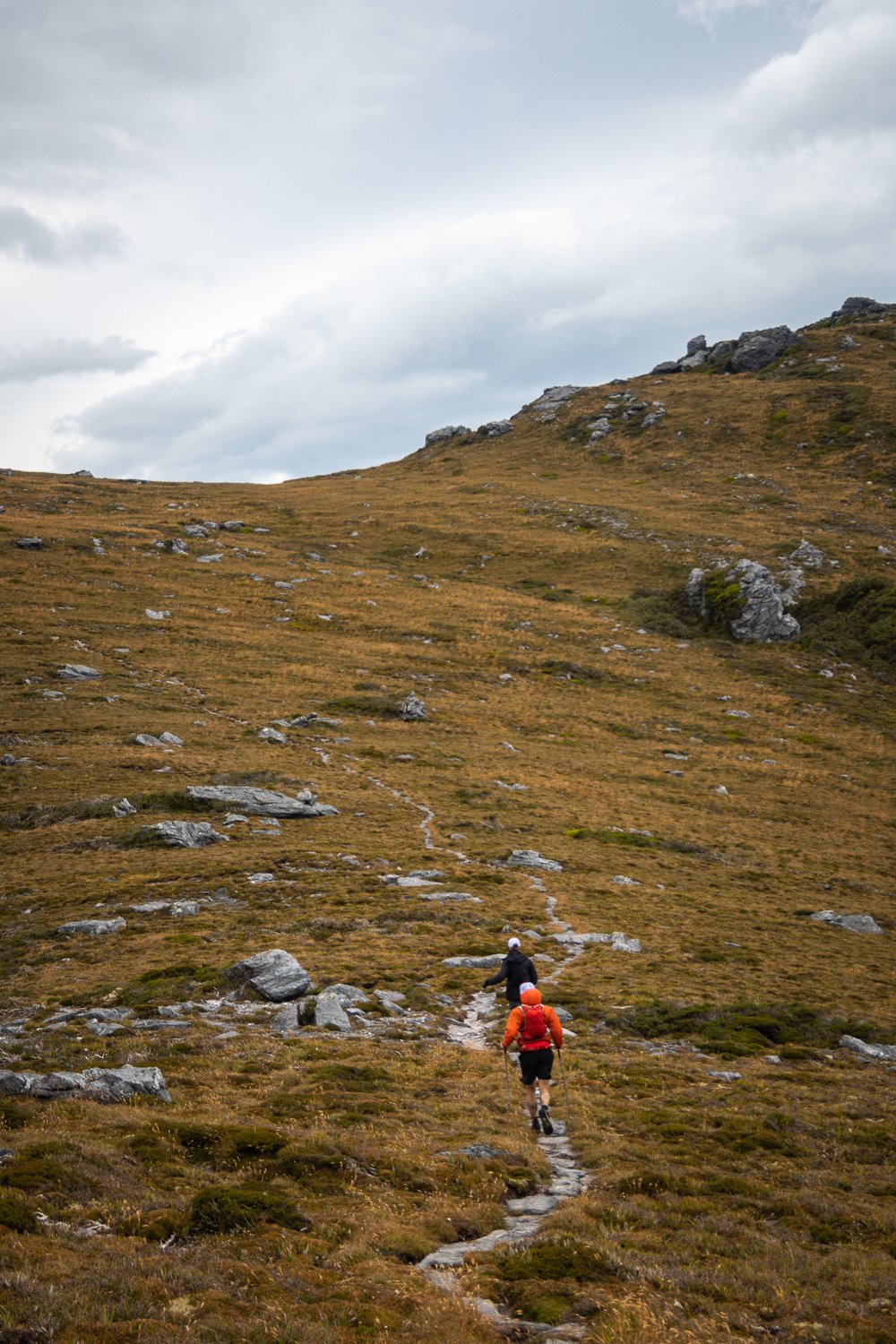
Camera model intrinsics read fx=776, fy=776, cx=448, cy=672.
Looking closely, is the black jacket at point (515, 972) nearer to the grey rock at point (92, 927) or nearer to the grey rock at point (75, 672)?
the grey rock at point (92, 927)

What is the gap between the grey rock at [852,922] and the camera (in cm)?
3444

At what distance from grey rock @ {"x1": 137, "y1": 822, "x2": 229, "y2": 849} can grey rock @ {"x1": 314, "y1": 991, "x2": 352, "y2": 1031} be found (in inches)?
678

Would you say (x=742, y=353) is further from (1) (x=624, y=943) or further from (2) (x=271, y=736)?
(1) (x=624, y=943)

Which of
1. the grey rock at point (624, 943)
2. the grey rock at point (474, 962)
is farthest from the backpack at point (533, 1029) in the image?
the grey rock at point (624, 943)

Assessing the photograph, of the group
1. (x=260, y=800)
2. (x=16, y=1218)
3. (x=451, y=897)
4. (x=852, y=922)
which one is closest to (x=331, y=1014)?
(x=451, y=897)

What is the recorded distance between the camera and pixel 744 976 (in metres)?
27.4

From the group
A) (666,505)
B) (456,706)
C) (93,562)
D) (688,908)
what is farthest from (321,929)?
(666,505)

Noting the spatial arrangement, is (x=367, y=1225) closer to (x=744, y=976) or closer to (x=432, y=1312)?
(x=432, y=1312)

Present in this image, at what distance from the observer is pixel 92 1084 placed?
15.1 m

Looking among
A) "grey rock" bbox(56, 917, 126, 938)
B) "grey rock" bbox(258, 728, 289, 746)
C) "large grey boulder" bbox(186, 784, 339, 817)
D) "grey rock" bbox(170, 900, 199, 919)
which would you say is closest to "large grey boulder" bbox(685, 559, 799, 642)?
"grey rock" bbox(258, 728, 289, 746)

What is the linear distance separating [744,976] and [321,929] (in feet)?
50.1

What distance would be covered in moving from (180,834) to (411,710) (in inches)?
1121

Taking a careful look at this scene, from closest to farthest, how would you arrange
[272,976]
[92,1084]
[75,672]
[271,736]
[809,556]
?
[92,1084] → [272,976] → [271,736] → [75,672] → [809,556]

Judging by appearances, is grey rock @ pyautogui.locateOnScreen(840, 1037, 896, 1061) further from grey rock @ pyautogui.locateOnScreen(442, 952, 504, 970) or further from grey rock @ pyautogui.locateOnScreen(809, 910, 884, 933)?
grey rock @ pyautogui.locateOnScreen(809, 910, 884, 933)
